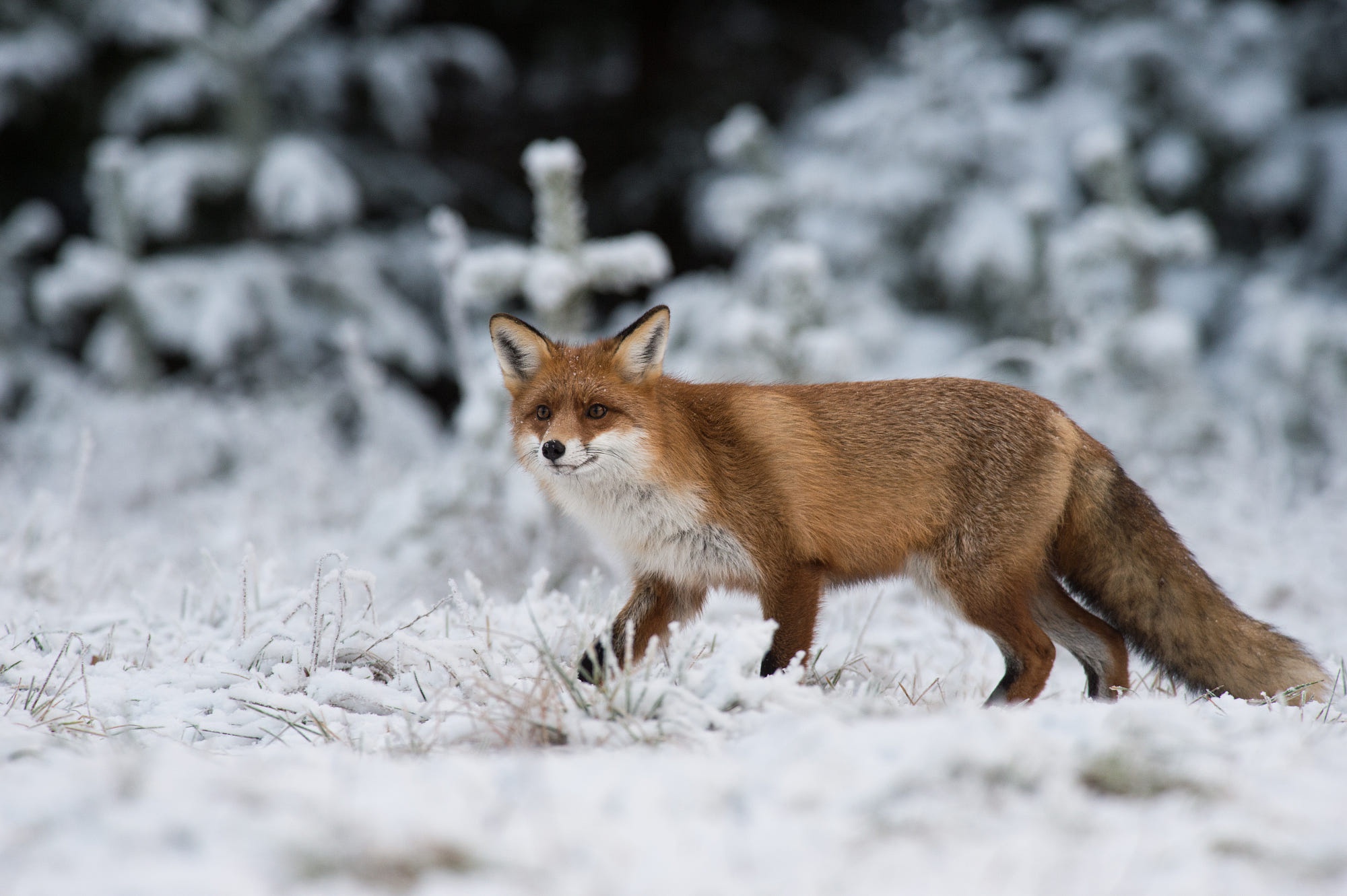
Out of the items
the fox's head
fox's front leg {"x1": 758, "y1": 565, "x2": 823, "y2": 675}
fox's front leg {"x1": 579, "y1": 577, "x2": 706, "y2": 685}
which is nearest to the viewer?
fox's front leg {"x1": 758, "y1": 565, "x2": 823, "y2": 675}

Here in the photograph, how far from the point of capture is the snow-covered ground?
156cm

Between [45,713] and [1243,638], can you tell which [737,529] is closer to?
[1243,638]

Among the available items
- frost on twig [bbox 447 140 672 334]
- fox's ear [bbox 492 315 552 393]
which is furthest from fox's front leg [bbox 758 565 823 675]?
frost on twig [bbox 447 140 672 334]

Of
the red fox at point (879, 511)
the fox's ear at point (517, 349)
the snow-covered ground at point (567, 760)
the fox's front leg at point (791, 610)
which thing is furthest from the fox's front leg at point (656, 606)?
the fox's ear at point (517, 349)

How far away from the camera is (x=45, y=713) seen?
8.70 feet

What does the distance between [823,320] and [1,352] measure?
26.8 feet

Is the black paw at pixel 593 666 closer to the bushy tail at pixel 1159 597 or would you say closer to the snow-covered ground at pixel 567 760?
the snow-covered ground at pixel 567 760

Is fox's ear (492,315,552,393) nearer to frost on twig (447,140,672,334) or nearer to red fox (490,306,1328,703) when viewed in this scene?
red fox (490,306,1328,703)

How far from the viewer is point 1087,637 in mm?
3582

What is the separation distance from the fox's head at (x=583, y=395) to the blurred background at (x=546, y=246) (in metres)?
2.37

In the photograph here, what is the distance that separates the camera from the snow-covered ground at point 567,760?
1560 mm

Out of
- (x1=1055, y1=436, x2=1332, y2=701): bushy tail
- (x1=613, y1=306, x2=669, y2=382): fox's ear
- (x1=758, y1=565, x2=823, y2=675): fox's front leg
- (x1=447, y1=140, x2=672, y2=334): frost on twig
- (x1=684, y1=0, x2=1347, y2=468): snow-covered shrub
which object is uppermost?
(x1=684, y1=0, x2=1347, y2=468): snow-covered shrub

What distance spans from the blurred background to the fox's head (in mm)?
2375

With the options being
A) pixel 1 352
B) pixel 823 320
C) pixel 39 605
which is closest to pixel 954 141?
pixel 823 320
